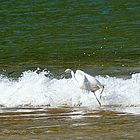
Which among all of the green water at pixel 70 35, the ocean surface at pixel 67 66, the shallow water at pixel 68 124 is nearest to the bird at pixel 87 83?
the ocean surface at pixel 67 66

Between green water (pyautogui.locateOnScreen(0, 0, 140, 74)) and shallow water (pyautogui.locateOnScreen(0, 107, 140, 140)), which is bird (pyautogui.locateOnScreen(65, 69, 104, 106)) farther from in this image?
green water (pyautogui.locateOnScreen(0, 0, 140, 74))

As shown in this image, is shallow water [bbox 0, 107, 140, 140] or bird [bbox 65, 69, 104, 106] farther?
bird [bbox 65, 69, 104, 106]

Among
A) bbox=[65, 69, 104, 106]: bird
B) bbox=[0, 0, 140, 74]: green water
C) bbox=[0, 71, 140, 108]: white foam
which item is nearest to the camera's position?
bbox=[65, 69, 104, 106]: bird

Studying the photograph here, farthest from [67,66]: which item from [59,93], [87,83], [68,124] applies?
[68,124]

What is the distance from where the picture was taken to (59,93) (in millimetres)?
10727

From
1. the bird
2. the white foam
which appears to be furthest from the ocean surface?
the bird

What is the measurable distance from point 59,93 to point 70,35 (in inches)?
343

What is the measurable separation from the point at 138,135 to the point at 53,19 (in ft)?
51.0

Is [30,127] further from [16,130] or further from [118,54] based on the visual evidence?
[118,54]

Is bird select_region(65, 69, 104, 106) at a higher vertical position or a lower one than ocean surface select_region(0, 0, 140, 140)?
higher

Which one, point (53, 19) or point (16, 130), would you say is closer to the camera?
point (16, 130)

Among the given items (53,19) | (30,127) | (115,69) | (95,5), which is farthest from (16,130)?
→ (95,5)

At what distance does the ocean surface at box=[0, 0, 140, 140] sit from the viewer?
805cm

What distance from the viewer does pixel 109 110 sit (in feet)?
30.3
